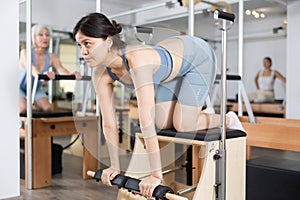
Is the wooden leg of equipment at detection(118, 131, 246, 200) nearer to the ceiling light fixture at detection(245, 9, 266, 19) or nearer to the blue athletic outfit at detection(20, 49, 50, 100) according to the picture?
the blue athletic outfit at detection(20, 49, 50, 100)

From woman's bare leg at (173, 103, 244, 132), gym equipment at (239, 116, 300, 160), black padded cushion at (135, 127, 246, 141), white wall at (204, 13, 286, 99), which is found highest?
white wall at (204, 13, 286, 99)

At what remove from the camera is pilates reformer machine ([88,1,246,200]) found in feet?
6.31

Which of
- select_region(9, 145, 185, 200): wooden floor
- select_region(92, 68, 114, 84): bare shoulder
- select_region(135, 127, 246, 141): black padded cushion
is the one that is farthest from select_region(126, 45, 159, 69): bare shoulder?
select_region(9, 145, 185, 200): wooden floor

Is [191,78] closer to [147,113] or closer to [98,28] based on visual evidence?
[147,113]

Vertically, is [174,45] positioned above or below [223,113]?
above

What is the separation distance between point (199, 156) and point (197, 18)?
5.56m

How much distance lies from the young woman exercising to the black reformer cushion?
0.57 m

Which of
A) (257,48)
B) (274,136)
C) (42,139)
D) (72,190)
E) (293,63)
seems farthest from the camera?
(257,48)

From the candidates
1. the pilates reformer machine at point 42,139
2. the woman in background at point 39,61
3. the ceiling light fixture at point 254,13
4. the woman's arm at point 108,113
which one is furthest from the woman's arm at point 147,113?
the ceiling light fixture at point 254,13

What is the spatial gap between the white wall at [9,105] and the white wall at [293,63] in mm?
4687

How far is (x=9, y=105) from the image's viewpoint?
8.68 ft

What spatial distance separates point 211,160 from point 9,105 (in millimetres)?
1549

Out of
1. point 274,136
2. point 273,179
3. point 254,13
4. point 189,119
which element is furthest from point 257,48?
point 189,119

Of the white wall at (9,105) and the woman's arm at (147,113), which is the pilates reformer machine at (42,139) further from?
the woman's arm at (147,113)
